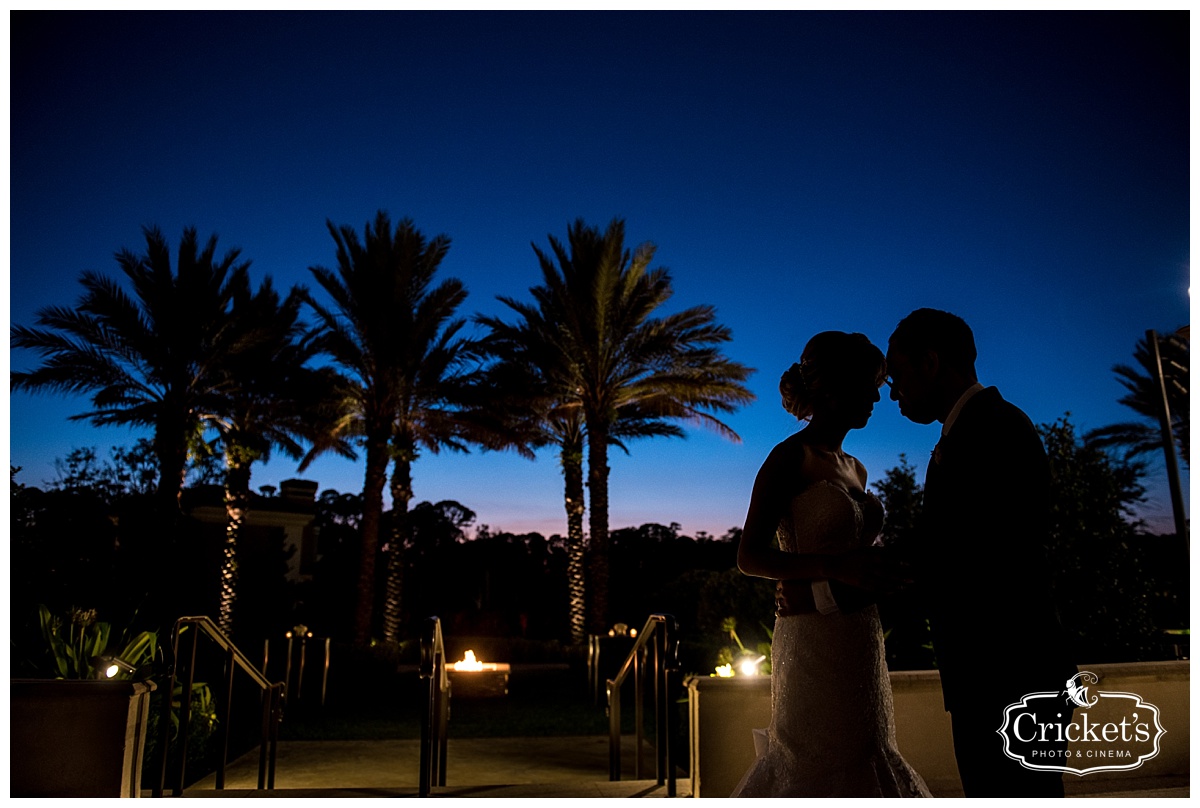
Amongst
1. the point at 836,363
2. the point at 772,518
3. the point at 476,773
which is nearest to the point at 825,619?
the point at 772,518

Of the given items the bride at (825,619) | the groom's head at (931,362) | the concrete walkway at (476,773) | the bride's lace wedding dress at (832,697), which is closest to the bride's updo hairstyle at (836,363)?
the bride at (825,619)

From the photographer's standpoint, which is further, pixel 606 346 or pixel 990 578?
pixel 606 346

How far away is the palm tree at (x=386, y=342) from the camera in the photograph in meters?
18.1

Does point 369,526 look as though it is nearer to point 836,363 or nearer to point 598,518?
point 598,518

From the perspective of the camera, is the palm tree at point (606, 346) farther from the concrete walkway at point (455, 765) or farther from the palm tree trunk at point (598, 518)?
the concrete walkway at point (455, 765)

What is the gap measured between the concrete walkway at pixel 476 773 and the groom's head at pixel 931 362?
3.34 metres

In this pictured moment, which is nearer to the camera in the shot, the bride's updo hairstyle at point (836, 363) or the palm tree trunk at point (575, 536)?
the bride's updo hairstyle at point (836, 363)

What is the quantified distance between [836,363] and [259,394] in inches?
713

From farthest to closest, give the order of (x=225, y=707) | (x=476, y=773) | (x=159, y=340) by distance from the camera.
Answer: (x=159, y=340), (x=476, y=773), (x=225, y=707)

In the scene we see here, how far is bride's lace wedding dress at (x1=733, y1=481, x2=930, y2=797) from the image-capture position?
2.39 metres

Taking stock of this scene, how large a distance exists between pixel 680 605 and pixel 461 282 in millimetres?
10133

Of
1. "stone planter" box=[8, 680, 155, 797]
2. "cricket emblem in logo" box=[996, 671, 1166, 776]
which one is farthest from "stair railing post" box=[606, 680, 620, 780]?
"stone planter" box=[8, 680, 155, 797]

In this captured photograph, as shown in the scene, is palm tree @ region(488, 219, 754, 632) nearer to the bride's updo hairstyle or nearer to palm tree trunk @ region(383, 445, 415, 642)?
palm tree trunk @ region(383, 445, 415, 642)

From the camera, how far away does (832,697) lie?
242 centimetres
